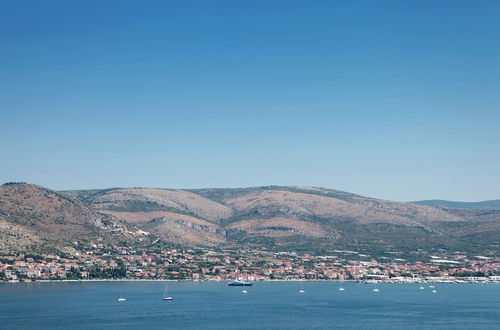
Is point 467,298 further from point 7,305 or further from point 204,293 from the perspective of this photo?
point 7,305

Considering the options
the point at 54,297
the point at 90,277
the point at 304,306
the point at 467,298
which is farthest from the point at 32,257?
the point at 467,298

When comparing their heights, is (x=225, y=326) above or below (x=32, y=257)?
below

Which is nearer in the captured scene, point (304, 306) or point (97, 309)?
point (97, 309)

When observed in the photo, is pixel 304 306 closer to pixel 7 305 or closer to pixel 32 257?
pixel 7 305

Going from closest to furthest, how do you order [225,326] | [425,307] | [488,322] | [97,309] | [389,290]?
[225,326], [488,322], [97,309], [425,307], [389,290]

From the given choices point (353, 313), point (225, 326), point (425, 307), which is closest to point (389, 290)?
point (425, 307)

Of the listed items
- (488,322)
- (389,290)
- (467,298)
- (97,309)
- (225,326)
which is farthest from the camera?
(389,290)
